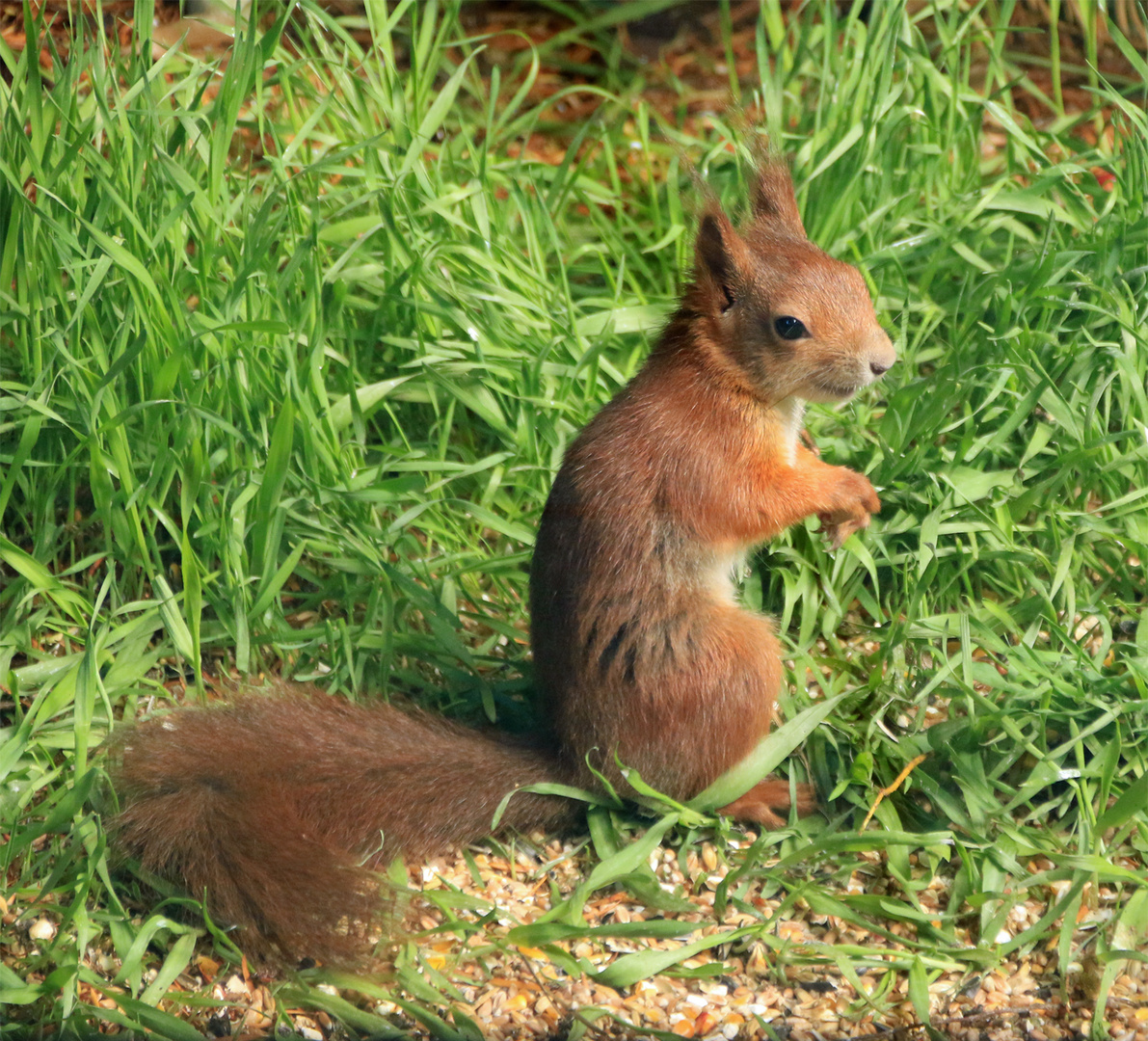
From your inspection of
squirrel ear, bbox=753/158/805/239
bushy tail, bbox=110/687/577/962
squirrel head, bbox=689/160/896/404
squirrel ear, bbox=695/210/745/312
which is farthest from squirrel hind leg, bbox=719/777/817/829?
squirrel ear, bbox=753/158/805/239

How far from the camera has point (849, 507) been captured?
7.14 feet

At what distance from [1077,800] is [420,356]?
4.88ft

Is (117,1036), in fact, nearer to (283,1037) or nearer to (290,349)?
(283,1037)

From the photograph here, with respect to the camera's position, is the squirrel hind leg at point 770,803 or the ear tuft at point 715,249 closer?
the ear tuft at point 715,249

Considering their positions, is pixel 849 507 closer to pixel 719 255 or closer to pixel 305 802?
pixel 719 255

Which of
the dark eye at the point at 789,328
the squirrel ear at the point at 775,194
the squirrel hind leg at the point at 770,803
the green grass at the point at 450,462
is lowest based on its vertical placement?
the squirrel hind leg at the point at 770,803

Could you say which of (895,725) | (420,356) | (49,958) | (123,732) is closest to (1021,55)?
(420,356)

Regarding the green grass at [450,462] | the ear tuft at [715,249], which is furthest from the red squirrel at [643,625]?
the green grass at [450,462]

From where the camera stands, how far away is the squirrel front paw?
7.11 feet

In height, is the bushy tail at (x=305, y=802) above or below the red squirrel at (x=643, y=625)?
below

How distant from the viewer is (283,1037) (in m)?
1.70

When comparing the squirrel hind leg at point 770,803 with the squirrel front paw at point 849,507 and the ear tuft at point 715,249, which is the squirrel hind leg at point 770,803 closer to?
the squirrel front paw at point 849,507

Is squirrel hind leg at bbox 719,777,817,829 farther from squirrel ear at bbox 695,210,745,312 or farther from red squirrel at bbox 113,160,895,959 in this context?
squirrel ear at bbox 695,210,745,312

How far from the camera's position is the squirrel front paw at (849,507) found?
2.17m
